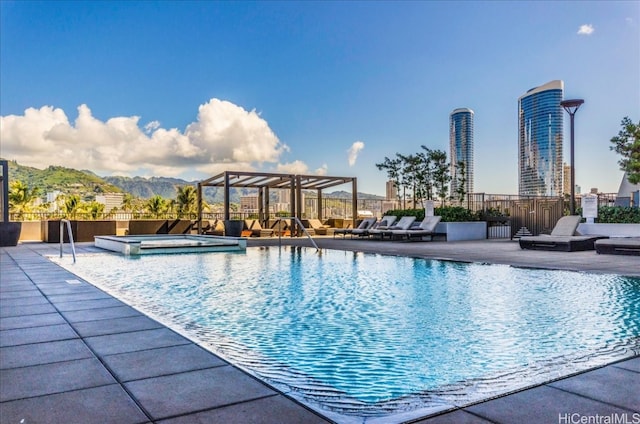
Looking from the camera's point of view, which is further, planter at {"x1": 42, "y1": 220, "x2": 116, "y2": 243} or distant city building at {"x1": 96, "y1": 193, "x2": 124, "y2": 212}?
distant city building at {"x1": 96, "y1": 193, "x2": 124, "y2": 212}

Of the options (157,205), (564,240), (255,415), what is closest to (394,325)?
(255,415)

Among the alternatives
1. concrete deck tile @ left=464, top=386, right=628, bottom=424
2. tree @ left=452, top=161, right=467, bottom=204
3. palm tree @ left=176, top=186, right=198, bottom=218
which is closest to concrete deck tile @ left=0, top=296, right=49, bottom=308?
concrete deck tile @ left=464, top=386, right=628, bottom=424

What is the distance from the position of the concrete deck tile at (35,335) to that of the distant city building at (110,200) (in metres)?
54.7

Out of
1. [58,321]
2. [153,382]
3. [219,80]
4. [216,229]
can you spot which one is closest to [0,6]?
[219,80]

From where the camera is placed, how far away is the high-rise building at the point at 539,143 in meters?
26.5

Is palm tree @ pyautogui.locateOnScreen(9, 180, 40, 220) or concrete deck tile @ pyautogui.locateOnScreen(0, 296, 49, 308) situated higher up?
palm tree @ pyautogui.locateOnScreen(9, 180, 40, 220)

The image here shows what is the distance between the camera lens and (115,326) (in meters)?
3.57

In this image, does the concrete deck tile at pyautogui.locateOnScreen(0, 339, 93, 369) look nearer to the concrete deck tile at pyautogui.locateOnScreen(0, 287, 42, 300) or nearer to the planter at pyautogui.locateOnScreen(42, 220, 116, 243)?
the concrete deck tile at pyautogui.locateOnScreen(0, 287, 42, 300)

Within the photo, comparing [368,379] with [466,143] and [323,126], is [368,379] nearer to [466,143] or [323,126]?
[323,126]

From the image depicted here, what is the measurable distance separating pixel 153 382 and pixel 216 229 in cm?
1665

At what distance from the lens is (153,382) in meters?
2.34

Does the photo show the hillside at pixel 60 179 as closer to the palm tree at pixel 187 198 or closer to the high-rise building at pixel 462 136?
the palm tree at pixel 187 198

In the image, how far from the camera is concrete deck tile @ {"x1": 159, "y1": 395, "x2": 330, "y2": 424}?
1887 millimetres

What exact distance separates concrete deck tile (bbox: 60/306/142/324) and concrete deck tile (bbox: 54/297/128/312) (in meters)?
0.15
